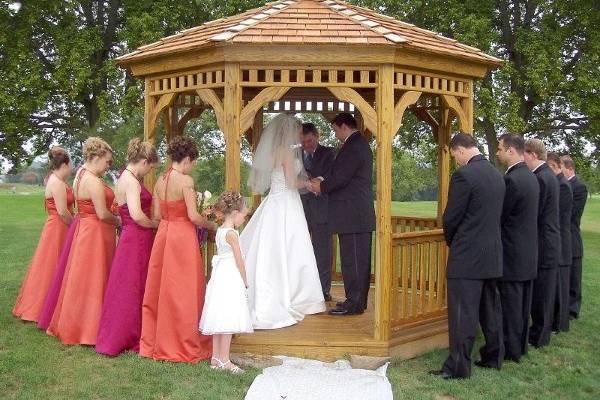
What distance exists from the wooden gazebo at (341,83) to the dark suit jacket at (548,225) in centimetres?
102

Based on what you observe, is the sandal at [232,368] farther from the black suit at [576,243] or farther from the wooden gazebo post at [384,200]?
the black suit at [576,243]

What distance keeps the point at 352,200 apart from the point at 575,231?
3.50 m

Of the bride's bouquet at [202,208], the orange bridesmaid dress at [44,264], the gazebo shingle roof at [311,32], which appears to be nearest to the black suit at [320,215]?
the gazebo shingle roof at [311,32]

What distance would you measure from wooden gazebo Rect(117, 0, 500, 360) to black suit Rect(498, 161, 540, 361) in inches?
36.4

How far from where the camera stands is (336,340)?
6828mm

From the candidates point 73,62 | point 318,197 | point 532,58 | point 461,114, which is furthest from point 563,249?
point 73,62

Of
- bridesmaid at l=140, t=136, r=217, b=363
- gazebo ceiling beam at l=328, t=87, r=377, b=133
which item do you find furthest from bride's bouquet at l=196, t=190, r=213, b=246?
gazebo ceiling beam at l=328, t=87, r=377, b=133

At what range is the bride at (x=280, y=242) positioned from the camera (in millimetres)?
7406

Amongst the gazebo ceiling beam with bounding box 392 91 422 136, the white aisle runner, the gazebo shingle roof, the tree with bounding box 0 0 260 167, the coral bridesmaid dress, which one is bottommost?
the white aisle runner

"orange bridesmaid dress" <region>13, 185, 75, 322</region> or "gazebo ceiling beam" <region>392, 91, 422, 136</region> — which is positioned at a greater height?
"gazebo ceiling beam" <region>392, 91, 422, 136</region>

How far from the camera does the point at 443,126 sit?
30.1 feet

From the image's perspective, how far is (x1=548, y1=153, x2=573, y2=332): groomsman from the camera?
826 cm

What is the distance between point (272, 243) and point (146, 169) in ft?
5.40

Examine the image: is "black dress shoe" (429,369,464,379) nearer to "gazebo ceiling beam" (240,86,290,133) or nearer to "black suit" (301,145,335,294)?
"black suit" (301,145,335,294)
